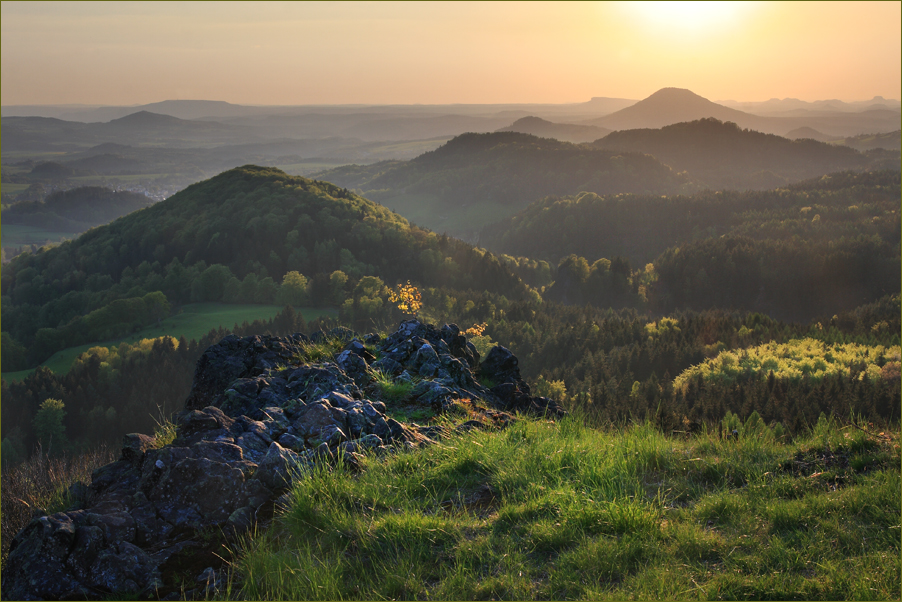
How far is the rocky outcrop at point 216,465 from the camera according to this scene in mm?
5582

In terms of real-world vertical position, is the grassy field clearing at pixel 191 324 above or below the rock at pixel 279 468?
below

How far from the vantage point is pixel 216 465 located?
22.3 ft

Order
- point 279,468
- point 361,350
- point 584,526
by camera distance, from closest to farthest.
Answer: point 584,526 → point 279,468 → point 361,350

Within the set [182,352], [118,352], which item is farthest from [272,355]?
[118,352]

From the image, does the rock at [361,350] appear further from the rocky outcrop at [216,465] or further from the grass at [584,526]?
the grass at [584,526]

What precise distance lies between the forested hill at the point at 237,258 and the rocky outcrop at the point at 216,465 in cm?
11116

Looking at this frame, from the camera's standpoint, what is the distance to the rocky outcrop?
5.58m

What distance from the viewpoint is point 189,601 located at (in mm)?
5406

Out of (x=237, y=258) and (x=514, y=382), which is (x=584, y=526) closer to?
(x=514, y=382)

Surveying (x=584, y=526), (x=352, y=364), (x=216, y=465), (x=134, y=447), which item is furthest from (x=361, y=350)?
(x=584, y=526)

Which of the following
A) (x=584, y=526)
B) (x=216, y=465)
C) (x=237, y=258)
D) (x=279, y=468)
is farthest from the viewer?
(x=237, y=258)

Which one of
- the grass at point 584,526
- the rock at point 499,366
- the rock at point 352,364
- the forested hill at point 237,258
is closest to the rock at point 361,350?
the rock at point 352,364

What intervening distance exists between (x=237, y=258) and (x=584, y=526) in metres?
163

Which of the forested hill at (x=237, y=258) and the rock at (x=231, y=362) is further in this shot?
the forested hill at (x=237, y=258)
